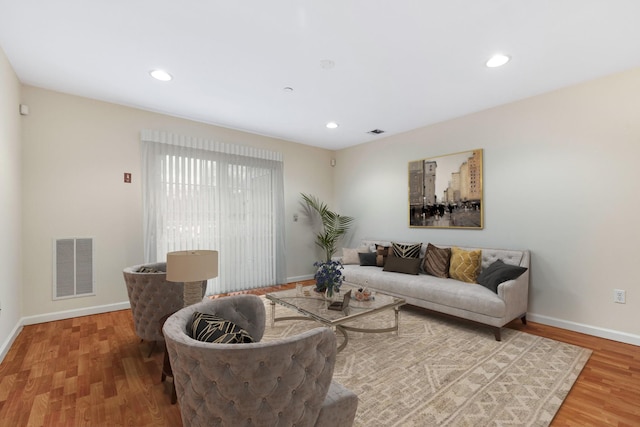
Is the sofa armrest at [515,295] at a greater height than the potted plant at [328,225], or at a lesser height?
lesser

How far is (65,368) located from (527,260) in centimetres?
462

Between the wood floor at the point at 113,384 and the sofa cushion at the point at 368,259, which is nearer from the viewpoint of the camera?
the wood floor at the point at 113,384

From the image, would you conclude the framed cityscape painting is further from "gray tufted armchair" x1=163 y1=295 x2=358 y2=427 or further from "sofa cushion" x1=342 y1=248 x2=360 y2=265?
"gray tufted armchair" x1=163 y1=295 x2=358 y2=427

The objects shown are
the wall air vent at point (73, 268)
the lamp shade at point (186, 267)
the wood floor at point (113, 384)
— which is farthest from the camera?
the wall air vent at point (73, 268)

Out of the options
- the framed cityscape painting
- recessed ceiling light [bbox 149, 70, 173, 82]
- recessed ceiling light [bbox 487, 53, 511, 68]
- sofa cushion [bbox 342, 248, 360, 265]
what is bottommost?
sofa cushion [bbox 342, 248, 360, 265]

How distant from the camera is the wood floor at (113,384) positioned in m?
1.78

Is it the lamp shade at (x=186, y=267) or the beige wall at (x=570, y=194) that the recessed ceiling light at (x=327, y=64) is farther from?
the beige wall at (x=570, y=194)

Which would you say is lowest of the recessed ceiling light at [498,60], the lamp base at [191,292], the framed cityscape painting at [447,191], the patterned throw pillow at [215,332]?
the lamp base at [191,292]

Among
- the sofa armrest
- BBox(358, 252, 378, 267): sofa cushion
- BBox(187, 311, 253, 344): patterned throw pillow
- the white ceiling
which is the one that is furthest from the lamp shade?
BBox(358, 252, 378, 267): sofa cushion

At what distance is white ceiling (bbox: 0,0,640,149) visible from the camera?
2.04 meters

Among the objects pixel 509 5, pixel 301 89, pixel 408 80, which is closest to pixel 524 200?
pixel 408 80

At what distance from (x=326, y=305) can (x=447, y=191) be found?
2.59 meters

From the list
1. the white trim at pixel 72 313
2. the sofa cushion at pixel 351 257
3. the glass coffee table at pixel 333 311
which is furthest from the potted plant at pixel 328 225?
the white trim at pixel 72 313

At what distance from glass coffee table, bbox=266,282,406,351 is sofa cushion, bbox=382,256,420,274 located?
1035 millimetres
